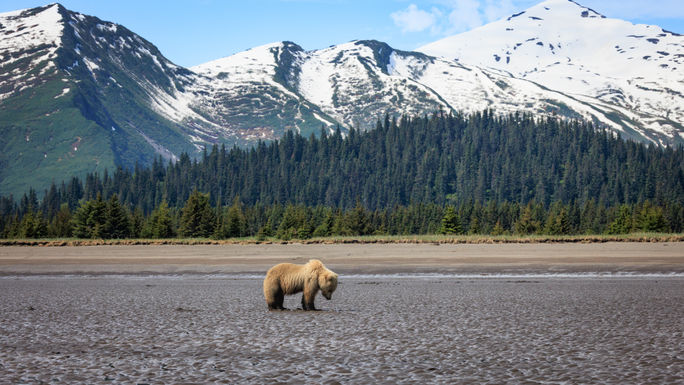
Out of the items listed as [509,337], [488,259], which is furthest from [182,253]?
[509,337]

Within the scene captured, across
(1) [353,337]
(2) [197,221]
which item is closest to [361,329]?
(1) [353,337]

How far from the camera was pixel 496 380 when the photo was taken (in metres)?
14.5

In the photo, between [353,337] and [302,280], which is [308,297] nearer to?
[302,280]

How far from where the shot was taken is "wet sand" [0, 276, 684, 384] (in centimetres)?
1538

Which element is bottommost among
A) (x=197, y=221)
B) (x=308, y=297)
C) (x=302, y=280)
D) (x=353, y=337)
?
(x=353, y=337)

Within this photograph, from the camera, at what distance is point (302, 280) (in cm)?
2573

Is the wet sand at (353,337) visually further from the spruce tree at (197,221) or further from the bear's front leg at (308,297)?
the spruce tree at (197,221)

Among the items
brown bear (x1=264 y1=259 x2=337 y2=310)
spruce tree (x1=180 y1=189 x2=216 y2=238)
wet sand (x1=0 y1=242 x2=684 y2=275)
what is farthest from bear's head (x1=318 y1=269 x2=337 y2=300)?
spruce tree (x1=180 y1=189 x2=216 y2=238)

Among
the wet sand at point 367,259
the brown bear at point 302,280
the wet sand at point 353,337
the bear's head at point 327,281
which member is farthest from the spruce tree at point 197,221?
the bear's head at point 327,281

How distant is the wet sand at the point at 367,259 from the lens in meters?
51.6

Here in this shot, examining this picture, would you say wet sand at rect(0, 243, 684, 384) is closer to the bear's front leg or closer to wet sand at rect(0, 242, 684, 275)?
the bear's front leg

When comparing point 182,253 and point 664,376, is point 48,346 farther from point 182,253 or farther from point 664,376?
point 182,253

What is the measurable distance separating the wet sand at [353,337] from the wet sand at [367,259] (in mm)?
15969

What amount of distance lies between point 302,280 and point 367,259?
1340 inches
